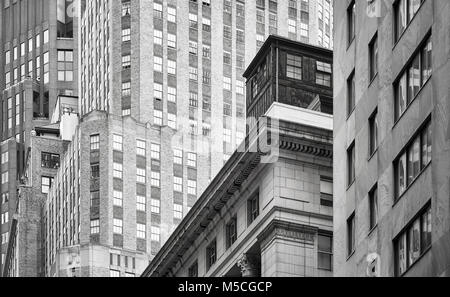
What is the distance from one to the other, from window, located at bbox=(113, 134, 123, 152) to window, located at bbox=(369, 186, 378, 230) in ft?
376

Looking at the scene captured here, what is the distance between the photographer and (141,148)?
168 metres

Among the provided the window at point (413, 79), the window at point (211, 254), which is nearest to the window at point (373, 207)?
the window at point (413, 79)

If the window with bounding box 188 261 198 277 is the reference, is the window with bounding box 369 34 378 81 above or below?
above

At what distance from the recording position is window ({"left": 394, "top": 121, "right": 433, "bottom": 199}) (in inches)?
1854

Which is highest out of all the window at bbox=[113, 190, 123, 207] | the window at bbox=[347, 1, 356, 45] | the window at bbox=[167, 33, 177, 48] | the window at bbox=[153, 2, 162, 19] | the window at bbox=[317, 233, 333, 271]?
the window at bbox=[153, 2, 162, 19]

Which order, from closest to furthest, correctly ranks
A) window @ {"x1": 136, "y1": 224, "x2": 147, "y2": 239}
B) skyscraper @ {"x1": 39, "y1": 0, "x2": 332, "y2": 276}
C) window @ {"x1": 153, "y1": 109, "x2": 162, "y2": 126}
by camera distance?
window @ {"x1": 136, "y1": 224, "x2": 147, "y2": 239} → skyscraper @ {"x1": 39, "y1": 0, "x2": 332, "y2": 276} → window @ {"x1": 153, "y1": 109, "x2": 162, "y2": 126}

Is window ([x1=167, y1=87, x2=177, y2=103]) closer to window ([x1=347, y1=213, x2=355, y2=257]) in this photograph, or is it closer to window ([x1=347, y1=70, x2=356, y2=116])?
window ([x1=347, y1=70, x2=356, y2=116])

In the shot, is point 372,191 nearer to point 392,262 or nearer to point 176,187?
point 392,262

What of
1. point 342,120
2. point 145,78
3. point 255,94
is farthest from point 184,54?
point 342,120

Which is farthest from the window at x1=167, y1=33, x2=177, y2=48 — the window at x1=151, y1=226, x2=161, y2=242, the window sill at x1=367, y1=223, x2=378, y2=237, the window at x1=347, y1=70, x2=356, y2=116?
the window sill at x1=367, y1=223, x2=378, y2=237

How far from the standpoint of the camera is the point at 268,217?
71.8m

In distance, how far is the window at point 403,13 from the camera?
50.2 meters

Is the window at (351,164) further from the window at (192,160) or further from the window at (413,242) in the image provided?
the window at (192,160)

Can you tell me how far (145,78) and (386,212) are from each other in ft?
414
